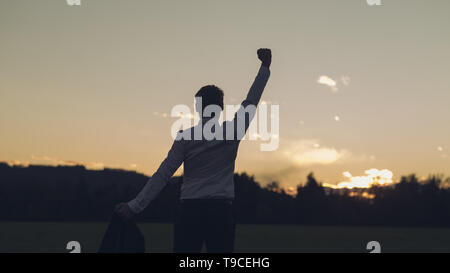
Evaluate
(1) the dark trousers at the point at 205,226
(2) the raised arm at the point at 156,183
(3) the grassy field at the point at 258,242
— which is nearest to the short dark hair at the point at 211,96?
(2) the raised arm at the point at 156,183

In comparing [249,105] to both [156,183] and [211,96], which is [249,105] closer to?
[211,96]

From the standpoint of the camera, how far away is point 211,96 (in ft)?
14.2

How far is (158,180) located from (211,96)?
82 cm

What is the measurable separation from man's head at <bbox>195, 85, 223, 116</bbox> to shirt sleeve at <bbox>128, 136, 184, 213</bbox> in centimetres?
40

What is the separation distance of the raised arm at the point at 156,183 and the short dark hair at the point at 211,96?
38cm

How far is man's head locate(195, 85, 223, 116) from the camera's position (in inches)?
171

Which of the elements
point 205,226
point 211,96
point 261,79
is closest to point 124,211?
point 205,226

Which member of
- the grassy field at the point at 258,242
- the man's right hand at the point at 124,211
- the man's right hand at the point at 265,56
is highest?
the grassy field at the point at 258,242

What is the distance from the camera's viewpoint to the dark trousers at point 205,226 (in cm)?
423

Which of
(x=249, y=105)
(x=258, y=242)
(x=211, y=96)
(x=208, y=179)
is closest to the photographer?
(x=208, y=179)

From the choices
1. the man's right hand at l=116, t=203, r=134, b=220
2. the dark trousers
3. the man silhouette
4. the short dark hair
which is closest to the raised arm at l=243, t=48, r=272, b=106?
the man silhouette

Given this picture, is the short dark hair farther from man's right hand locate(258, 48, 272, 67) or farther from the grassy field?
the grassy field

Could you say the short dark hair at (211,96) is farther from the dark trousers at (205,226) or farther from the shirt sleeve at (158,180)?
the dark trousers at (205,226)
